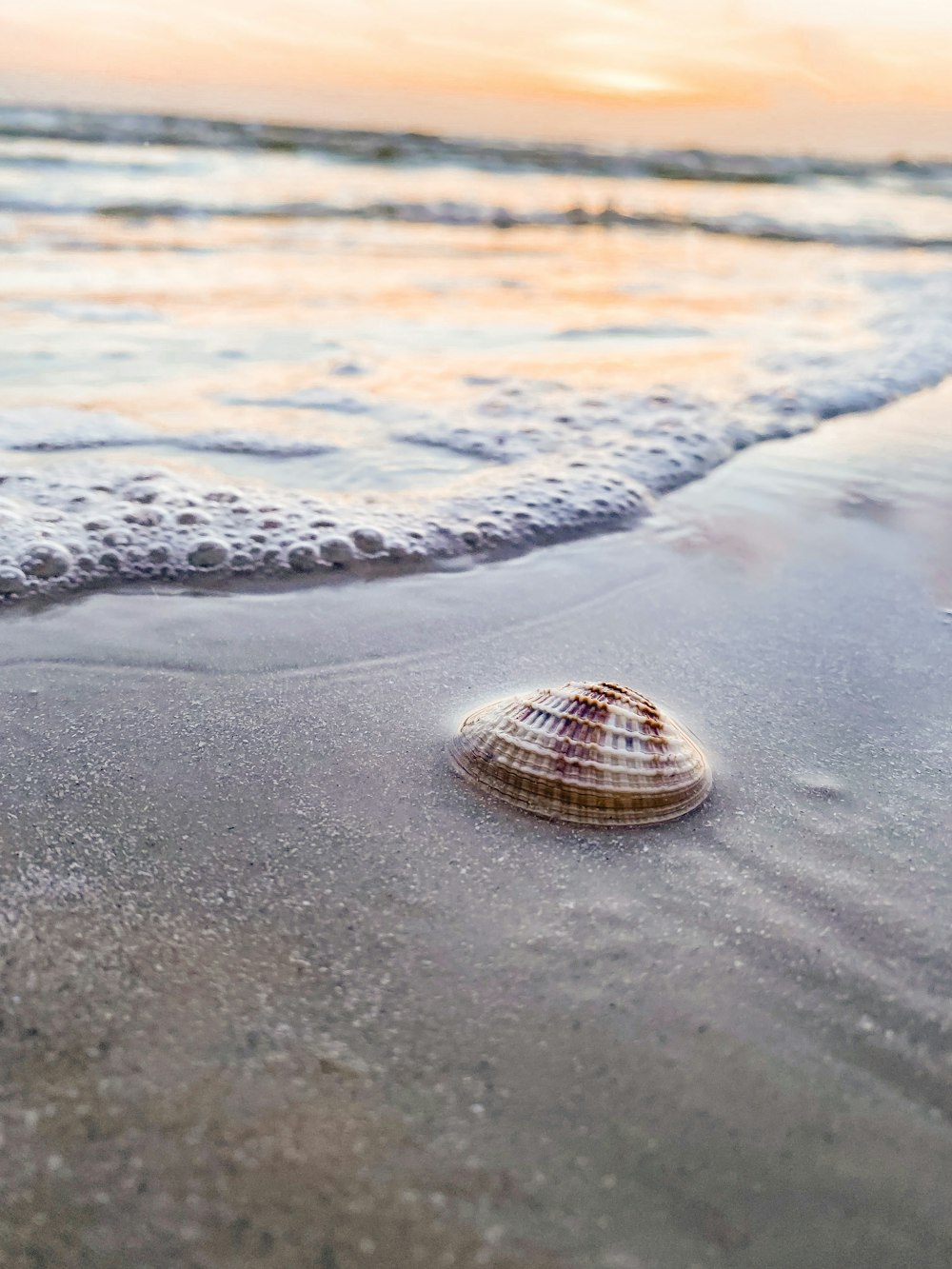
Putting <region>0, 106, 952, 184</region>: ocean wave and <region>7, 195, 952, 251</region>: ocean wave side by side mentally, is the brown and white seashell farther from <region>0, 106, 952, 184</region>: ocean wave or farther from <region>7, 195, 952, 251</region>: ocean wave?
<region>0, 106, 952, 184</region>: ocean wave

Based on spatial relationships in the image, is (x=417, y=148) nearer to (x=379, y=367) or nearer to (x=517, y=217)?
(x=517, y=217)

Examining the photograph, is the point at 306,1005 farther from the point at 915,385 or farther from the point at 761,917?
the point at 915,385

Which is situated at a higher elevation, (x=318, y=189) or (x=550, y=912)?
(x=318, y=189)

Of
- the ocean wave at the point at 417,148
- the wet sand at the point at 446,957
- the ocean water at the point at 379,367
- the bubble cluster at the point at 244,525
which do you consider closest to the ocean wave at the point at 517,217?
the ocean water at the point at 379,367

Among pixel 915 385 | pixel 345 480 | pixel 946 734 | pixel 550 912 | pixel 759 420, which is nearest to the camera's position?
pixel 550 912

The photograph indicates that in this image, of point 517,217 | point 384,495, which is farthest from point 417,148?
point 384,495

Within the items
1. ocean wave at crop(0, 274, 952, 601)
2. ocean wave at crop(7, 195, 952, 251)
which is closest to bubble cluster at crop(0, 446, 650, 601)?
ocean wave at crop(0, 274, 952, 601)

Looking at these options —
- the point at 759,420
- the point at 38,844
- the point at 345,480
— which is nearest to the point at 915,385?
the point at 759,420
